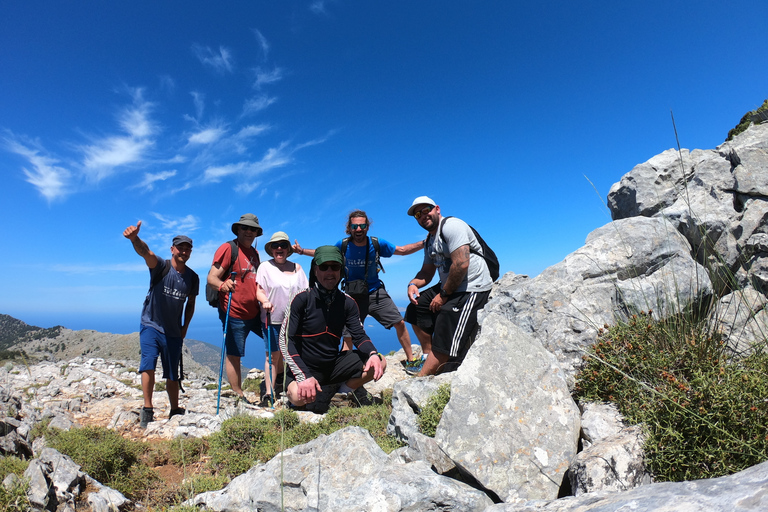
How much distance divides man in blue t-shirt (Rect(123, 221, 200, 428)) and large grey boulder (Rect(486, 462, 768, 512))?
6.99 metres

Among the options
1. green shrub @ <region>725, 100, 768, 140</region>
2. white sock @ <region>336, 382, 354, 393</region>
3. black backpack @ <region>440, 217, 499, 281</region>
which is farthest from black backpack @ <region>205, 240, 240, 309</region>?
green shrub @ <region>725, 100, 768, 140</region>

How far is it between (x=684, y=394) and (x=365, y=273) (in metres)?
6.07

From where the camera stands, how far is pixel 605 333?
4391 mm

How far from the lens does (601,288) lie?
18.0 ft

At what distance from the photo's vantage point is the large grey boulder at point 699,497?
1.73m

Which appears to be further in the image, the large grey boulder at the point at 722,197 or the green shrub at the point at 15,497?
the large grey boulder at the point at 722,197

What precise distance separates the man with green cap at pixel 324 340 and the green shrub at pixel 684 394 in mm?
3995

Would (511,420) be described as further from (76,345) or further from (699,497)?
(76,345)

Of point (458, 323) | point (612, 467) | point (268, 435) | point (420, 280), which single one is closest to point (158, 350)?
point (268, 435)

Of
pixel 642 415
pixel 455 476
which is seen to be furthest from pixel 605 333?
pixel 455 476

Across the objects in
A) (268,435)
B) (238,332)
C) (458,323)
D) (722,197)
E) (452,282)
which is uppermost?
(722,197)

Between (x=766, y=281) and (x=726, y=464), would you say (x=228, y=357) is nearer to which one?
(x=726, y=464)

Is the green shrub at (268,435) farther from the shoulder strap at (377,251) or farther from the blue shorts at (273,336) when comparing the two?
the shoulder strap at (377,251)

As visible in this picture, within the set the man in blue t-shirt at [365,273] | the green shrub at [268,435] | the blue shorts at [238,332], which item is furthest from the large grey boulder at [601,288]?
the blue shorts at [238,332]
